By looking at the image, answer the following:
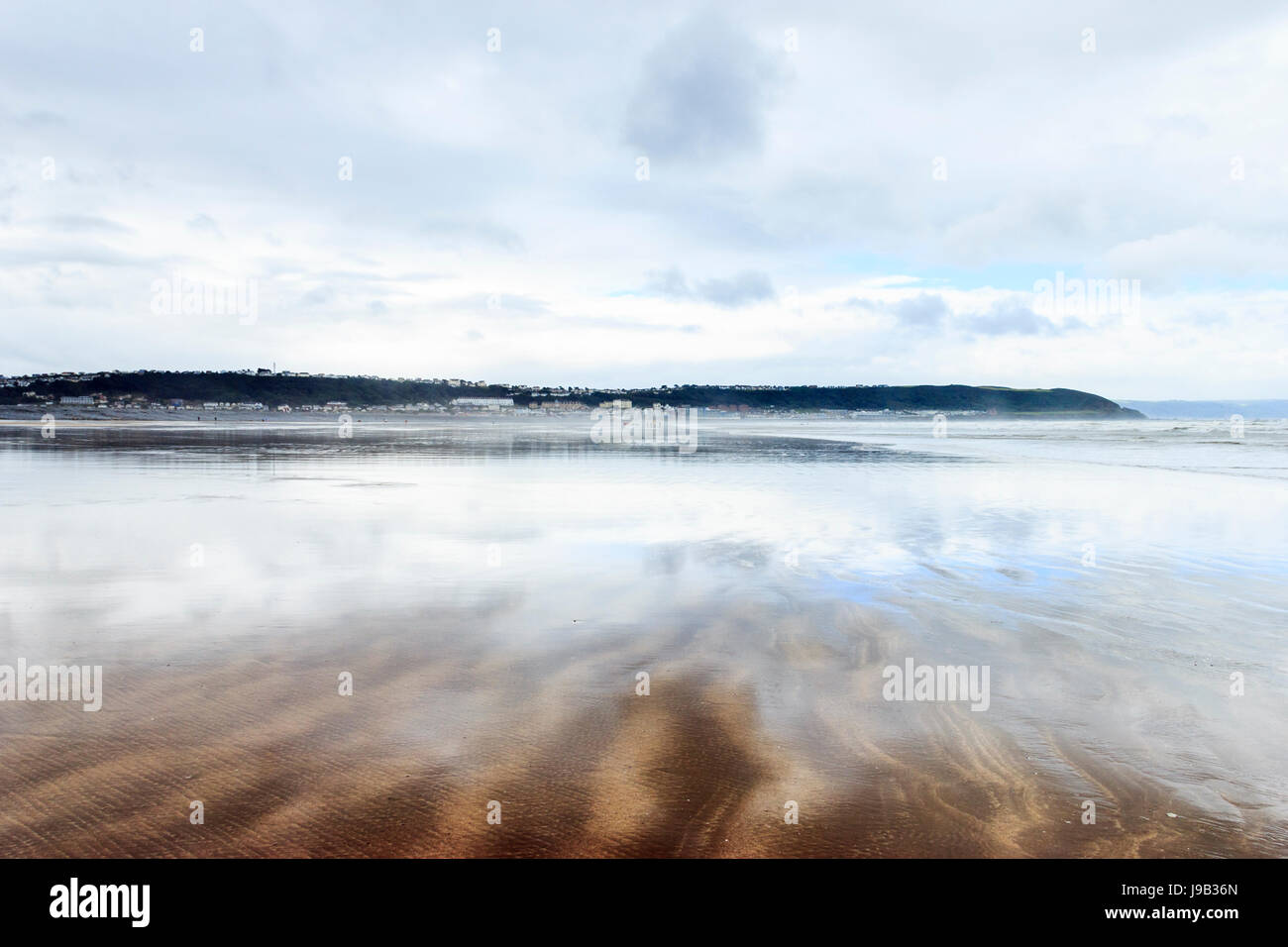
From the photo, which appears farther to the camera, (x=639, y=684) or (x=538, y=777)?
(x=639, y=684)

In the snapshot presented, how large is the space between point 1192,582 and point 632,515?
364 inches

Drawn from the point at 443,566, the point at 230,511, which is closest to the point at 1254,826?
the point at 443,566

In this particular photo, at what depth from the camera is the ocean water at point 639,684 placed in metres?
4.00

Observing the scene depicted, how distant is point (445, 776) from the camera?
443 centimetres

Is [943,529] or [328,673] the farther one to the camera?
[943,529]

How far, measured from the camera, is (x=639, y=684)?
607cm

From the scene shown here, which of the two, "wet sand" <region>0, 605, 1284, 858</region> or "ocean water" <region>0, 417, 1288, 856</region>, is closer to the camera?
"wet sand" <region>0, 605, 1284, 858</region>

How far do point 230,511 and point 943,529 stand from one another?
45.5 ft

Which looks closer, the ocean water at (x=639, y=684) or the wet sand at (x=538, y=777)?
the wet sand at (x=538, y=777)

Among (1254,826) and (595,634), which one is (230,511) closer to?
(595,634)

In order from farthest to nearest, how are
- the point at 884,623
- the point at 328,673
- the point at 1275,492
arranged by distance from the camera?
1. the point at 1275,492
2. the point at 884,623
3. the point at 328,673

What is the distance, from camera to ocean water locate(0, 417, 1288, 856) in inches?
157
